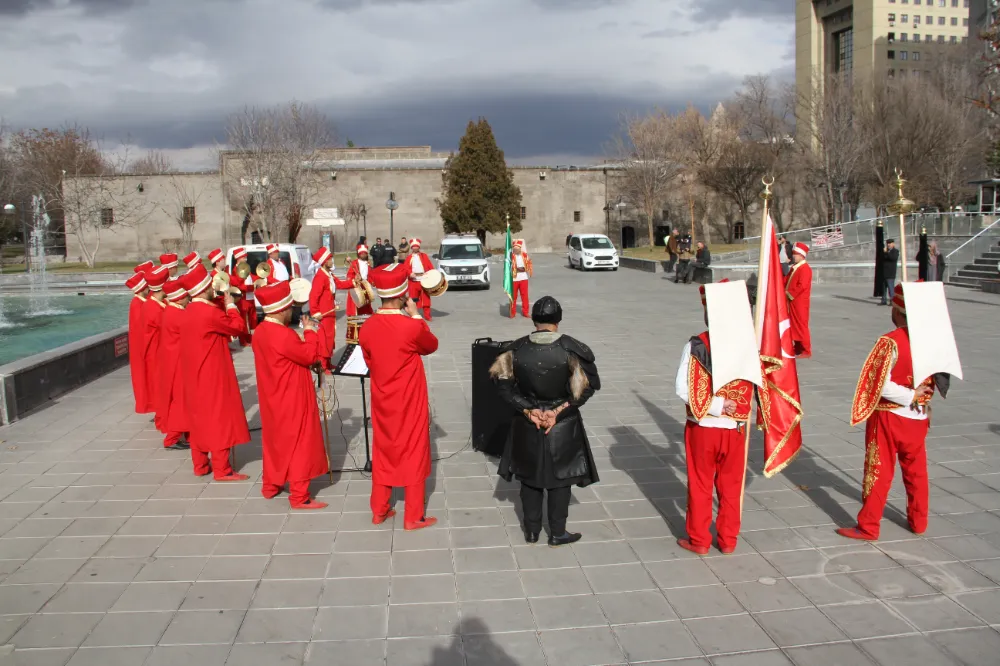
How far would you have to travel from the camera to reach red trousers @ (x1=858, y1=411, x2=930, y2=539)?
16.3 feet

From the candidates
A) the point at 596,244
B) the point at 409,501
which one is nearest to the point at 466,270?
the point at 596,244

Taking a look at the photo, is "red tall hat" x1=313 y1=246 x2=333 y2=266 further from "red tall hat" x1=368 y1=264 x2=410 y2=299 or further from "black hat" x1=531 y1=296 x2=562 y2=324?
"black hat" x1=531 y1=296 x2=562 y2=324

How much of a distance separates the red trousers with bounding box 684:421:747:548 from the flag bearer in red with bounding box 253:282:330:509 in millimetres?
2777

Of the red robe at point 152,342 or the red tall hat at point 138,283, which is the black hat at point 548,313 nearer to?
the red robe at point 152,342

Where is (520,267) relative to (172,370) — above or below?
above

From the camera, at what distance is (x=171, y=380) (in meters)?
7.21

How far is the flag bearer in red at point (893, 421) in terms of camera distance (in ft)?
16.3

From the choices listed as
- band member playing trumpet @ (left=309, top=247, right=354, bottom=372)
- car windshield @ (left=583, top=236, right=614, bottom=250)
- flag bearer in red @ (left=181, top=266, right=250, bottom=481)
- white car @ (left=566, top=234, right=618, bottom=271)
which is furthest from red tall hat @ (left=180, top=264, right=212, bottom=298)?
car windshield @ (left=583, top=236, right=614, bottom=250)

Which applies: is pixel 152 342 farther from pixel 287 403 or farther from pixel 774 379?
pixel 774 379

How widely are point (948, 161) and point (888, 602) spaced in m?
41.1

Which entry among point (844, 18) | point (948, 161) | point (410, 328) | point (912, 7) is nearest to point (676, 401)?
point (410, 328)

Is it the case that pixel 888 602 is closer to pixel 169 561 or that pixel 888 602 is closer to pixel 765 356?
pixel 765 356

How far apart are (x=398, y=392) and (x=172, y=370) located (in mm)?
3014

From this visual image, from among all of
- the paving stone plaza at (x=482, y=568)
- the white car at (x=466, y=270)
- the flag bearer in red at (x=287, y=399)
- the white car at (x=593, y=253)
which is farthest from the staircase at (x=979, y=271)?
A: the flag bearer in red at (x=287, y=399)
